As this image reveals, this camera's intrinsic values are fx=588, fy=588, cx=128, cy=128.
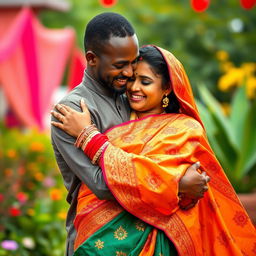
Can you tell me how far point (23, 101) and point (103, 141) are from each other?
6774mm

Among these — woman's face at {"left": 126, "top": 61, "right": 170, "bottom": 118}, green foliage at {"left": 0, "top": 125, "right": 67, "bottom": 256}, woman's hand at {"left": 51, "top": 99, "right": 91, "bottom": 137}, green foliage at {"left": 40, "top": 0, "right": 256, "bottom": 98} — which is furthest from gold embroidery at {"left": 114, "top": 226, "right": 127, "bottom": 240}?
green foliage at {"left": 40, "top": 0, "right": 256, "bottom": 98}

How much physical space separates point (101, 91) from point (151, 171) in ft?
1.74

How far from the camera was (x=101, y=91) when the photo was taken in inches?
118

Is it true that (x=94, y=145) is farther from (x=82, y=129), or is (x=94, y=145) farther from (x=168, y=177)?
(x=168, y=177)

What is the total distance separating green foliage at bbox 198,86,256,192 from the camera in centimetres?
565

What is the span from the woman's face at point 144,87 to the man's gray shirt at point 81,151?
115mm

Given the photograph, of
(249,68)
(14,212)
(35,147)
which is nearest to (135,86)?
(14,212)

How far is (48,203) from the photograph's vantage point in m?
5.74

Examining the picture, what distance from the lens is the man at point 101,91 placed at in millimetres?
2803

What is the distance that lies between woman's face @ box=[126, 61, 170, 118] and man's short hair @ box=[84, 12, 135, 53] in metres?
0.20

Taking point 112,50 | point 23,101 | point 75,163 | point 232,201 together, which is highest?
point 112,50

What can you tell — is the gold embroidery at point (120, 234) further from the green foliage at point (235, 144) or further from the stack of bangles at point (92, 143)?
the green foliage at point (235, 144)

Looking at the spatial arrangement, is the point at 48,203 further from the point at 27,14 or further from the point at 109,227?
the point at 27,14

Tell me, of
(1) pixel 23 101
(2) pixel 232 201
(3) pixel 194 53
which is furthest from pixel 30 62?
(2) pixel 232 201
